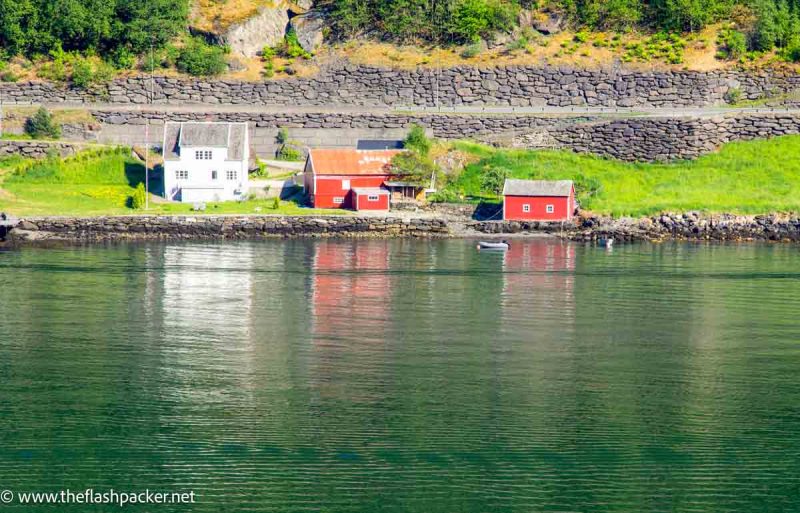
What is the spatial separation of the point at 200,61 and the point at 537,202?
24515mm

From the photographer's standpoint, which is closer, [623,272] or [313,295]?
[313,295]

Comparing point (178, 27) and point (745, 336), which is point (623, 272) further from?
point (178, 27)

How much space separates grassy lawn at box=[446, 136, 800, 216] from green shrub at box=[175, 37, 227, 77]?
16243mm

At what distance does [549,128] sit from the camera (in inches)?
2832

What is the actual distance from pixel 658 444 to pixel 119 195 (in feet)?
137

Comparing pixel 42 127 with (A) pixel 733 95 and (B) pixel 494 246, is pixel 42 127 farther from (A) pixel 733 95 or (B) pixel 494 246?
(A) pixel 733 95

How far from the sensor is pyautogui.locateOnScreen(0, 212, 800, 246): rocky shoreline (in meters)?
59.3

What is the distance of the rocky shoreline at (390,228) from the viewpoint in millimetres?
59281

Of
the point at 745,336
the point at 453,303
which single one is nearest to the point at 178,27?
the point at 453,303

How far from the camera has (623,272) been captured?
50.5 m

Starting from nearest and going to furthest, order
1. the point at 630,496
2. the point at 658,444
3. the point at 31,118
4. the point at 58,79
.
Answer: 1. the point at 630,496
2. the point at 658,444
3. the point at 31,118
4. the point at 58,79

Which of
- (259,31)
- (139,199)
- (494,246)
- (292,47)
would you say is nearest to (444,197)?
(494,246)

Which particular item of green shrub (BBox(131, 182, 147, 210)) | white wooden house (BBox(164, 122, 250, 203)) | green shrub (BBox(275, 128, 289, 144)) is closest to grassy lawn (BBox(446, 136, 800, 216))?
green shrub (BBox(275, 128, 289, 144))

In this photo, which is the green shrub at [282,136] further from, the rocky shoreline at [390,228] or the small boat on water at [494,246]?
the small boat on water at [494,246]
